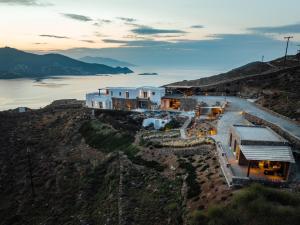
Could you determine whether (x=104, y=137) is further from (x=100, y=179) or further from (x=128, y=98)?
(x=128, y=98)

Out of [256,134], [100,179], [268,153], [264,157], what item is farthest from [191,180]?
[100,179]

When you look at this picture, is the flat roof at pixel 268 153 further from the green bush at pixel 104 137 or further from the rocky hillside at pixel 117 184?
the green bush at pixel 104 137

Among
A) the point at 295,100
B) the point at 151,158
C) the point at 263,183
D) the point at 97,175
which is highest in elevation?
the point at 295,100

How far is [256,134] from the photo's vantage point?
851 inches

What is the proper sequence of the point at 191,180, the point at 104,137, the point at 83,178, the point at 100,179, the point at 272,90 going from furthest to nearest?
the point at 272,90 < the point at 104,137 < the point at 83,178 < the point at 100,179 < the point at 191,180

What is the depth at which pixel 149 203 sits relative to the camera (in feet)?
66.2

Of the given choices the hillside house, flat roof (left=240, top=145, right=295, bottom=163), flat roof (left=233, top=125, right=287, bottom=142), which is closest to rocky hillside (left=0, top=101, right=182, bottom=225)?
the hillside house

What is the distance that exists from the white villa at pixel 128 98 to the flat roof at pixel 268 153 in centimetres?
3134

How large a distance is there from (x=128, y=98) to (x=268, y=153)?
36.7m

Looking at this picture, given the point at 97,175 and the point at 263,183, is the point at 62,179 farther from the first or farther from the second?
the point at 263,183

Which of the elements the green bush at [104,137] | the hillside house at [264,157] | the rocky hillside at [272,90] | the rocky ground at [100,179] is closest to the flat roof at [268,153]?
the hillside house at [264,157]

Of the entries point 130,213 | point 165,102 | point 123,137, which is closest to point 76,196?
point 130,213

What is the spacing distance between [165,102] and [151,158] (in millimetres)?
23405

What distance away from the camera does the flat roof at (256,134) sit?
20.1m
